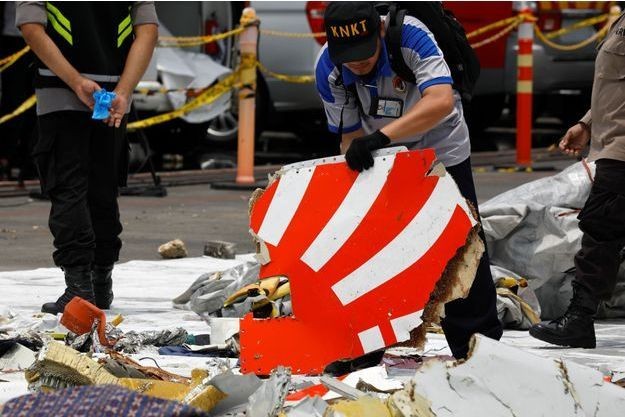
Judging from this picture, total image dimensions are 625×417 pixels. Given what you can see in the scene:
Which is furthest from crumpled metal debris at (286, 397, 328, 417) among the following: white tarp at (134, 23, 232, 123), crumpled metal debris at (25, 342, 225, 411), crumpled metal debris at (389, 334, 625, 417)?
white tarp at (134, 23, 232, 123)

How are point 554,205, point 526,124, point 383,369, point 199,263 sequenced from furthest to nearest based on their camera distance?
1. point 526,124
2. point 199,263
3. point 554,205
4. point 383,369

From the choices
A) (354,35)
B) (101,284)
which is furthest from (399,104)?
(101,284)

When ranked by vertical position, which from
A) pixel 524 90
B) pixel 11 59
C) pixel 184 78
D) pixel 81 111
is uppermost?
pixel 81 111

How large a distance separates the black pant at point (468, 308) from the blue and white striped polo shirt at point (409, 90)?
0.24 ft

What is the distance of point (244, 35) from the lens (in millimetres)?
13227

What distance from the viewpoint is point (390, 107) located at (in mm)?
5477

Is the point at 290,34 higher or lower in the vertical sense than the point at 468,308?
lower

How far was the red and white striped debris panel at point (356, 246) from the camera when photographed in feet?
17.0

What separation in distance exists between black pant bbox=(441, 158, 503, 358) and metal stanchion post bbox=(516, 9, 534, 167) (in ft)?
31.7

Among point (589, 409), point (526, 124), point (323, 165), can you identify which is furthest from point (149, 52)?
point (526, 124)

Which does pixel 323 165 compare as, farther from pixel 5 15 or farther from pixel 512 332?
pixel 5 15

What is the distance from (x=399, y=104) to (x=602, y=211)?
3.69ft

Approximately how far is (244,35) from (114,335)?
740 cm

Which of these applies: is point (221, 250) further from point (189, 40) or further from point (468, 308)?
point (189, 40)
